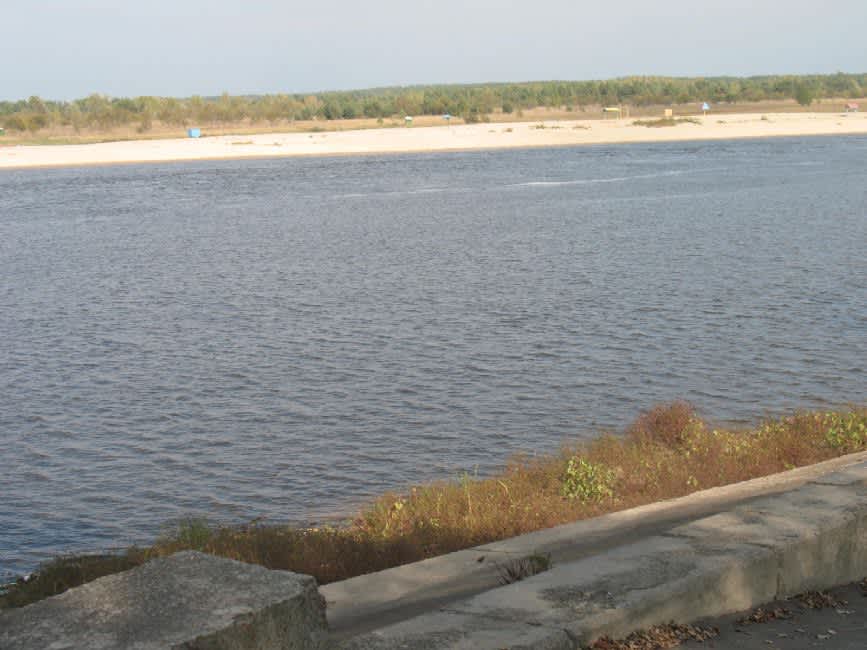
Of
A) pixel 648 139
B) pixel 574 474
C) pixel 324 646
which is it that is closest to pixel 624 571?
pixel 324 646

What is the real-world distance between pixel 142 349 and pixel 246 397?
15.6 feet

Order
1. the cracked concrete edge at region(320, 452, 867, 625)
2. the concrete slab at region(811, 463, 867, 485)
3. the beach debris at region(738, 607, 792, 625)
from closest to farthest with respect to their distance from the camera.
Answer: the beach debris at region(738, 607, 792, 625) → the cracked concrete edge at region(320, 452, 867, 625) → the concrete slab at region(811, 463, 867, 485)

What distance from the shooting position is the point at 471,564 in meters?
7.78

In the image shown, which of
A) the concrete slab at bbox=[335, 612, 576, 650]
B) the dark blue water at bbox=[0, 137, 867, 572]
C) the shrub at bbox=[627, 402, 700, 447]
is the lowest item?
the dark blue water at bbox=[0, 137, 867, 572]

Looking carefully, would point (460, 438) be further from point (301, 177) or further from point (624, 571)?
point (301, 177)

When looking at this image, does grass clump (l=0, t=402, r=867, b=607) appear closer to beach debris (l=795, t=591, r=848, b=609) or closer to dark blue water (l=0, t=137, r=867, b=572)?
dark blue water (l=0, t=137, r=867, b=572)

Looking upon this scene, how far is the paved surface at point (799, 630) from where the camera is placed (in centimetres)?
584

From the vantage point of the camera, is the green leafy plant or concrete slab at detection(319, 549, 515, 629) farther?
the green leafy plant

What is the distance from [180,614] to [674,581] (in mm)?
2785

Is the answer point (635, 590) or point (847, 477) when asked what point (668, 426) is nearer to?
point (847, 477)

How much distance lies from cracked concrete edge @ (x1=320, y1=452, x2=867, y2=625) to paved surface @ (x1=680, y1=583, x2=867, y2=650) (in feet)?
5.83

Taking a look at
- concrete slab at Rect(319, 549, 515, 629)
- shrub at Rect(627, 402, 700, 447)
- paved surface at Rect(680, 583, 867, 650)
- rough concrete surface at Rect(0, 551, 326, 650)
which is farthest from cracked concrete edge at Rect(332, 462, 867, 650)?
shrub at Rect(627, 402, 700, 447)

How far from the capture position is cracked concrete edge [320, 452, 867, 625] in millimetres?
7258

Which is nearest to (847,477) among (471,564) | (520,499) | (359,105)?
(471,564)
